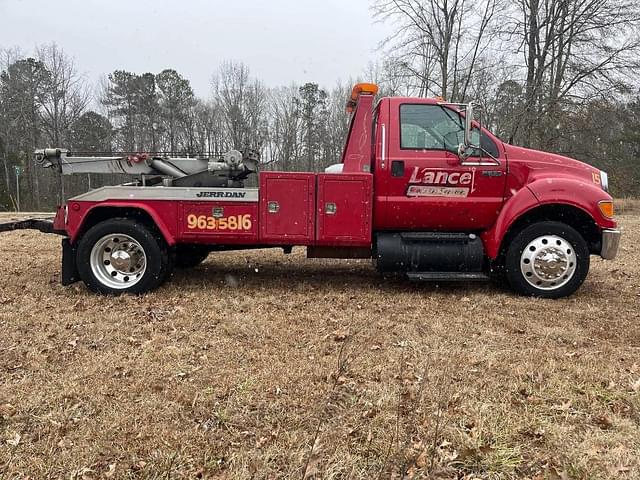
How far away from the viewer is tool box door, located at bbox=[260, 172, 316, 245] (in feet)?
18.0

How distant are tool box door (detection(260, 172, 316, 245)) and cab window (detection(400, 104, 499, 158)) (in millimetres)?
1235

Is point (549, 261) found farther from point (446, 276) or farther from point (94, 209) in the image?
point (94, 209)

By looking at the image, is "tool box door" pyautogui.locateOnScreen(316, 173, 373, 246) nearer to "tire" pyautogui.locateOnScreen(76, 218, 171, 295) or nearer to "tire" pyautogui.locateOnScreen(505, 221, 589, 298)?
"tire" pyautogui.locateOnScreen(505, 221, 589, 298)

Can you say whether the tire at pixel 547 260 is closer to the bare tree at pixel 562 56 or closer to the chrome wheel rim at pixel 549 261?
the chrome wheel rim at pixel 549 261

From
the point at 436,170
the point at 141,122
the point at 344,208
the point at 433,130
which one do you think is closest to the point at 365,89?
the point at 433,130

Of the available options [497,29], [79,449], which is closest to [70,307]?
[79,449]

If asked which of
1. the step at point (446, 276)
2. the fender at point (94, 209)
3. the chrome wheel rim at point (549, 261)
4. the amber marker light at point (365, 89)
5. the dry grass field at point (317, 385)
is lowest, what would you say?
the dry grass field at point (317, 385)

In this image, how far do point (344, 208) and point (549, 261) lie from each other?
7.98 ft

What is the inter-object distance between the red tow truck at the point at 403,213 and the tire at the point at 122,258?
12 mm

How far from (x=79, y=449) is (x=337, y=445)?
1.32 meters

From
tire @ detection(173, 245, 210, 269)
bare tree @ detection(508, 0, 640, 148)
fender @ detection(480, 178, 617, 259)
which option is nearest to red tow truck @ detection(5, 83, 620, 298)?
Result: fender @ detection(480, 178, 617, 259)

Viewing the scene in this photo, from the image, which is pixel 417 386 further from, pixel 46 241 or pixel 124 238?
pixel 46 241

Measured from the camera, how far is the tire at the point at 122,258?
5.49m

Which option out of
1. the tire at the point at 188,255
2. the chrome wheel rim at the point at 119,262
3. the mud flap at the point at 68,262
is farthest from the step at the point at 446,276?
the mud flap at the point at 68,262
